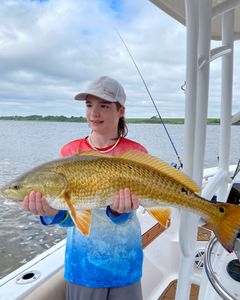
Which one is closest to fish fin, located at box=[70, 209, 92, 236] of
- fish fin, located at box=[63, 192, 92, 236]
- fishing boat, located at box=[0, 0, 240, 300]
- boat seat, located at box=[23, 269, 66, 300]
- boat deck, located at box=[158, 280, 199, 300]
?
fish fin, located at box=[63, 192, 92, 236]

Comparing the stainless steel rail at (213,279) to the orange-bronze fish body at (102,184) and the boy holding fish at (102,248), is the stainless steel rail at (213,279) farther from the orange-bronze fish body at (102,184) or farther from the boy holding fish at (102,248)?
the boy holding fish at (102,248)

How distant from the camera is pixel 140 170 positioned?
1.50 m

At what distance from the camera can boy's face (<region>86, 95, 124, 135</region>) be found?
1.86m

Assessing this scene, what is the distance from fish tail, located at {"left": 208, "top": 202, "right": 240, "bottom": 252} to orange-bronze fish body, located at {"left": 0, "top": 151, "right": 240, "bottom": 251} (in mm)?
38

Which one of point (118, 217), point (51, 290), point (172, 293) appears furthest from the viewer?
point (172, 293)

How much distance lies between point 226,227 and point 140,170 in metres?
0.43

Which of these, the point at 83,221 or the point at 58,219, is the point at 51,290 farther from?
the point at 83,221

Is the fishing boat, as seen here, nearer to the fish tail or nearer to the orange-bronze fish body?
the fish tail

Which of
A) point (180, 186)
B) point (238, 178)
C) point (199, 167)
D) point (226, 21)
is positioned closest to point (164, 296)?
point (238, 178)

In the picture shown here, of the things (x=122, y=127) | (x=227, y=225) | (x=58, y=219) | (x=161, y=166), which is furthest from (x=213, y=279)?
(x=122, y=127)

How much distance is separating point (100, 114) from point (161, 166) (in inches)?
20.4

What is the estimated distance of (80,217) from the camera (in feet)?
4.88

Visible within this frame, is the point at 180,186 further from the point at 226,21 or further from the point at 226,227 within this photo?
the point at 226,21

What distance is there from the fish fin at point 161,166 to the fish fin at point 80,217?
30 cm
